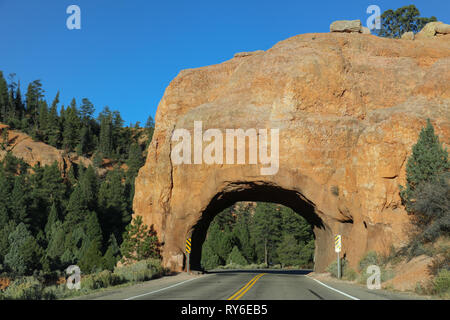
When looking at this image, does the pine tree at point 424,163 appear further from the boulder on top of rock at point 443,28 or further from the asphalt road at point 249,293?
the boulder on top of rock at point 443,28

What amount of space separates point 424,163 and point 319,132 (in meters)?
9.13

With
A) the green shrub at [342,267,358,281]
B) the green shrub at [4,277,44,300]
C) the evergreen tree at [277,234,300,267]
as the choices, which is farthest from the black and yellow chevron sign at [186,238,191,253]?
the evergreen tree at [277,234,300,267]

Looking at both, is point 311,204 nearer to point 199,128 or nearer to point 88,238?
point 199,128

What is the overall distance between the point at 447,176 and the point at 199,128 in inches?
756

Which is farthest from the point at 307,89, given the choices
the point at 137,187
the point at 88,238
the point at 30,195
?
the point at 30,195

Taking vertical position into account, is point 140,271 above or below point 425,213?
below

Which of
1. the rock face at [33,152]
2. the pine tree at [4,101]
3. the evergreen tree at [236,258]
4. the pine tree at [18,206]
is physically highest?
the pine tree at [4,101]

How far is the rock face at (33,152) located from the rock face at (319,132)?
7862 cm

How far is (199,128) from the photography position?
36.7m

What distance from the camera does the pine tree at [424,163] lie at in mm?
25453

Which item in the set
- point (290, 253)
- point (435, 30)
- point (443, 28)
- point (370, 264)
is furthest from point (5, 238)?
point (443, 28)

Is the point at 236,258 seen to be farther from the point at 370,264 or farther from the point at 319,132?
the point at 370,264

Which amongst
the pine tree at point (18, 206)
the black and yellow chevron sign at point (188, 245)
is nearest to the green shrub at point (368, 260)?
the black and yellow chevron sign at point (188, 245)

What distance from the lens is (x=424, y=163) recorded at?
2623 cm
